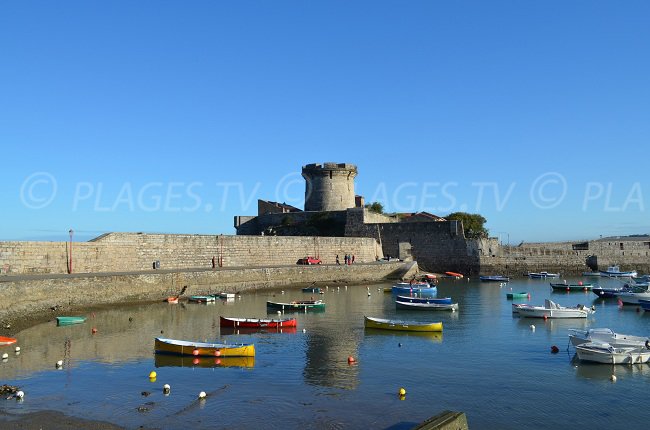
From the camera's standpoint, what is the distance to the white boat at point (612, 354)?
1359cm

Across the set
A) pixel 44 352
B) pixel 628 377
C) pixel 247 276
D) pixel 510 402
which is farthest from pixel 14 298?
pixel 628 377

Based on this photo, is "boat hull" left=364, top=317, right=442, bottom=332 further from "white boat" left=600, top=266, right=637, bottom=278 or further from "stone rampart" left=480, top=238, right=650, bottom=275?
"white boat" left=600, top=266, right=637, bottom=278

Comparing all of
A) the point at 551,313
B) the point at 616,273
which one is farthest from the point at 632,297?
the point at 616,273

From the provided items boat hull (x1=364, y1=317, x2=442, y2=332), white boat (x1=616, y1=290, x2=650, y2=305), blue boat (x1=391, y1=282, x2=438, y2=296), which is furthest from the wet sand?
A: white boat (x1=616, y1=290, x2=650, y2=305)

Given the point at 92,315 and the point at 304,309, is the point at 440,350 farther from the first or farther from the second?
the point at 92,315

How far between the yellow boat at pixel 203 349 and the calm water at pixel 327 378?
31cm

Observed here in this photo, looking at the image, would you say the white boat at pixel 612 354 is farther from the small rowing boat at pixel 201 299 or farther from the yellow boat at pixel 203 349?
the small rowing boat at pixel 201 299

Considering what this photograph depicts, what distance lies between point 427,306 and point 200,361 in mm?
12177

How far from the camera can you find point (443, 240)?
42.6m

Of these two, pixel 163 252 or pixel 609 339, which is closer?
pixel 609 339

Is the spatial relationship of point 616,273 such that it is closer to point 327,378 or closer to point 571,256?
point 571,256

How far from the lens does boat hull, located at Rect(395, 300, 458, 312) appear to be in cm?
2345

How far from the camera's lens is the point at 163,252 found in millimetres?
28281

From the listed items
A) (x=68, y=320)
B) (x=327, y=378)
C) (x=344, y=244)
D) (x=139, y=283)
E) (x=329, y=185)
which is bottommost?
(x=327, y=378)
